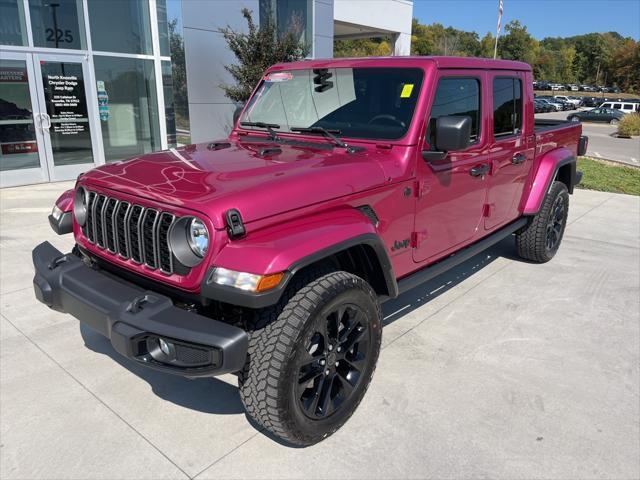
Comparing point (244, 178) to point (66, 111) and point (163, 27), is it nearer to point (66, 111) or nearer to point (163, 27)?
point (66, 111)

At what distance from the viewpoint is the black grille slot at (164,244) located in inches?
93.6

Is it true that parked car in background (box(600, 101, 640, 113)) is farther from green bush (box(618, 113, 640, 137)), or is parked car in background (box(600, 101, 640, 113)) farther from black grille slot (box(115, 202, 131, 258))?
black grille slot (box(115, 202, 131, 258))

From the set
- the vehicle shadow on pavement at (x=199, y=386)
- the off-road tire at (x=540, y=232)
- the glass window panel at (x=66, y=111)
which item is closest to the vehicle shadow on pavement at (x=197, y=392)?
the vehicle shadow on pavement at (x=199, y=386)

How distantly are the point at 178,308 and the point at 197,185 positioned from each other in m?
0.59

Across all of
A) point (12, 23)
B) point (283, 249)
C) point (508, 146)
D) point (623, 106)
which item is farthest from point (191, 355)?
point (623, 106)

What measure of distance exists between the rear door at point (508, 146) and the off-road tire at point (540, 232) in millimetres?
397

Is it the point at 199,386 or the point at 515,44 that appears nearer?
the point at 199,386

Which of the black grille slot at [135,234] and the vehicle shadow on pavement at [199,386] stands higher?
the black grille slot at [135,234]

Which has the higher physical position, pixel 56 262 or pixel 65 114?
pixel 65 114

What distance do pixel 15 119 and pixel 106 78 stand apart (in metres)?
1.97

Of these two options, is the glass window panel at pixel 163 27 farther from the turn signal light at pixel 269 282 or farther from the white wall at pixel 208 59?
the turn signal light at pixel 269 282

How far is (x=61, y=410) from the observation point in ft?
9.53

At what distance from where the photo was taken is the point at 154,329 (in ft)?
7.22

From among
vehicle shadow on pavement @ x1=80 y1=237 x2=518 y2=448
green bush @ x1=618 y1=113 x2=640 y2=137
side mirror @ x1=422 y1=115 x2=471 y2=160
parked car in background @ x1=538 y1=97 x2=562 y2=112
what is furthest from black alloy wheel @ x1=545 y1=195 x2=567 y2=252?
parked car in background @ x1=538 y1=97 x2=562 y2=112
